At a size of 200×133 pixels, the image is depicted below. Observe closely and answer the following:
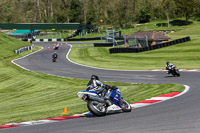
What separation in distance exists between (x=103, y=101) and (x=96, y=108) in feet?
1.48

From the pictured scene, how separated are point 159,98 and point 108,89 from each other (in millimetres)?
3827

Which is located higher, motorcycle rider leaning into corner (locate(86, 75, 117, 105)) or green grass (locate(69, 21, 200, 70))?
motorcycle rider leaning into corner (locate(86, 75, 117, 105))

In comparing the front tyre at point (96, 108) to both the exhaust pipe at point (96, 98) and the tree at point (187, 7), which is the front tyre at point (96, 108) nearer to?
the exhaust pipe at point (96, 98)

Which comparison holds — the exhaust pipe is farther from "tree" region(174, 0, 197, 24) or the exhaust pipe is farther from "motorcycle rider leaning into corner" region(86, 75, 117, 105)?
"tree" region(174, 0, 197, 24)

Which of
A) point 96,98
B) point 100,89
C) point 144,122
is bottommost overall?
point 144,122

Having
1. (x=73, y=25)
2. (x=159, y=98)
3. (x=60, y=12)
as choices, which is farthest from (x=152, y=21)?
(x=159, y=98)

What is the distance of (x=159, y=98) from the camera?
15898 millimetres

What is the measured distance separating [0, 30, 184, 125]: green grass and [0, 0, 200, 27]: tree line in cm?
6944

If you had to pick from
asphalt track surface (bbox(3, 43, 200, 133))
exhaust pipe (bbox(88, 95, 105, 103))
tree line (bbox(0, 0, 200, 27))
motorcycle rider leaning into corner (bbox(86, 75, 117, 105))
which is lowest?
asphalt track surface (bbox(3, 43, 200, 133))

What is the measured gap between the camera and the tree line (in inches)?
4459

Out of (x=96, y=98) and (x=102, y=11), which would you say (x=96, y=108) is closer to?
(x=96, y=98)

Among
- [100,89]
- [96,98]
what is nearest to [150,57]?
[100,89]

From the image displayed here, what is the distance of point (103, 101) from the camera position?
12.7 meters

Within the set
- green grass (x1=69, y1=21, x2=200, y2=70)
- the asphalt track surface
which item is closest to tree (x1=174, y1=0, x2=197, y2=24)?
green grass (x1=69, y1=21, x2=200, y2=70)
